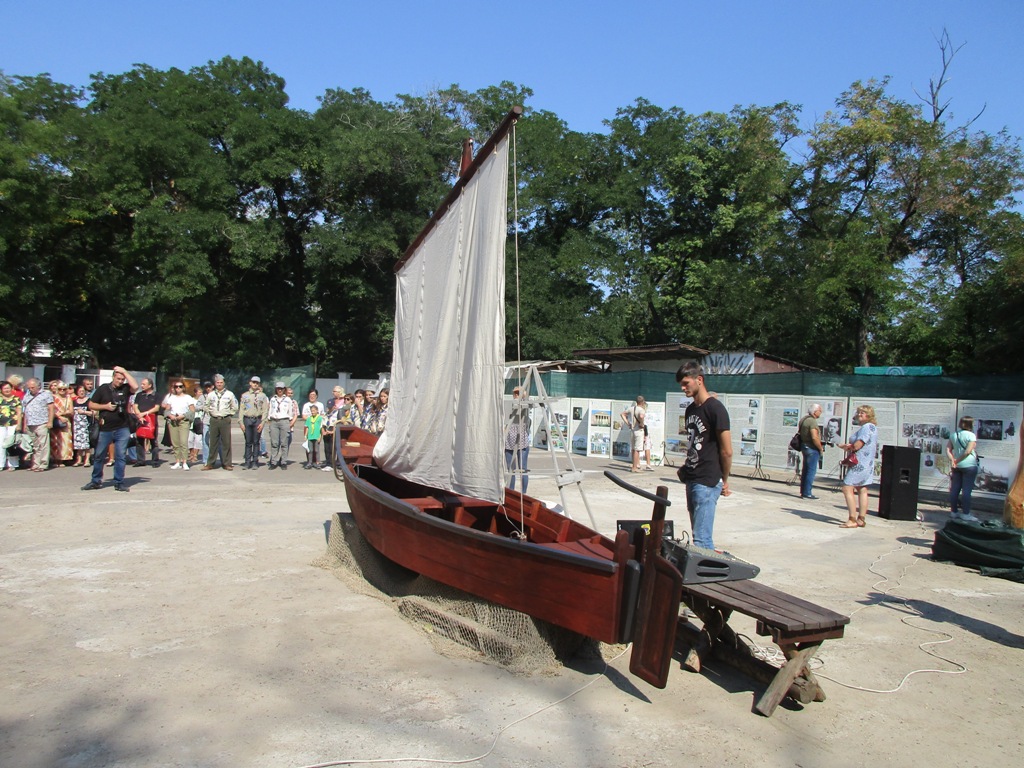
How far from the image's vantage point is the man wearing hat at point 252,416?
13648 millimetres

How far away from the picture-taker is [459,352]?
5.95 metres

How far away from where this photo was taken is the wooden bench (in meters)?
3.84

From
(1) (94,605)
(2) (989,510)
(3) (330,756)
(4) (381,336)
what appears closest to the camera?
(3) (330,756)

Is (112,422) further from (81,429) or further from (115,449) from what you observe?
(81,429)

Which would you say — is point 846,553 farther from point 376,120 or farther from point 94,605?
point 376,120

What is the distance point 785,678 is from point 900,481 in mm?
7741

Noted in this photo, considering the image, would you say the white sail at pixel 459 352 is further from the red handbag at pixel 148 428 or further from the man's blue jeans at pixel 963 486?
the man's blue jeans at pixel 963 486

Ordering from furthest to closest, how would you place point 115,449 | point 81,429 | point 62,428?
point 81,429
point 62,428
point 115,449

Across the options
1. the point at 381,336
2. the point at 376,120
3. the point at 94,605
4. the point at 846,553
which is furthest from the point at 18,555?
the point at 376,120

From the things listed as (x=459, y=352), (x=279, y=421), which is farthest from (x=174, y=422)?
(x=459, y=352)

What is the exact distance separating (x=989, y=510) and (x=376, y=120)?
30018 mm

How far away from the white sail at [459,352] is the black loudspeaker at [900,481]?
24.0ft

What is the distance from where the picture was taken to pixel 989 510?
12117mm

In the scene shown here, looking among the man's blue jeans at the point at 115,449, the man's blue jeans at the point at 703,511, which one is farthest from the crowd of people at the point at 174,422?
the man's blue jeans at the point at 703,511
